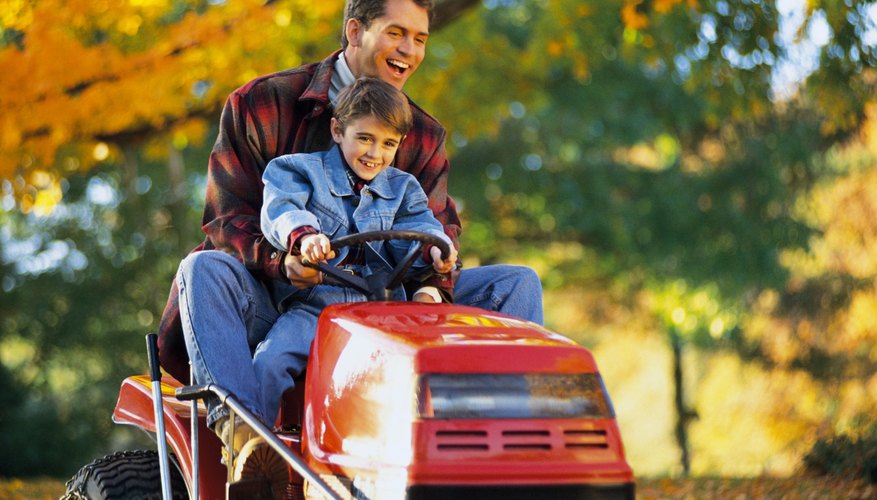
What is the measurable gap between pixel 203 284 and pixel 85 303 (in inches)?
464

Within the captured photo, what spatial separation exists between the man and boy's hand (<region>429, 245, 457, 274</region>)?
0.43 feet

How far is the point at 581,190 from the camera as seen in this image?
16.2 m

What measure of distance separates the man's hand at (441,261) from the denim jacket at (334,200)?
62 mm

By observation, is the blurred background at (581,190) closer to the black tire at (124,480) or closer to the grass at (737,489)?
the grass at (737,489)

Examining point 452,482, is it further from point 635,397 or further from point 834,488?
point 635,397

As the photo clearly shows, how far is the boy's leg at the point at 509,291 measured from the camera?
384 cm

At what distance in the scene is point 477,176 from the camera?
52.7 feet

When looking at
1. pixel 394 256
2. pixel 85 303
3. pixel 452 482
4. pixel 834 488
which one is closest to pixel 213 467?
pixel 394 256

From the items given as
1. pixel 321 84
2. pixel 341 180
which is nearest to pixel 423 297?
pixel 341 180

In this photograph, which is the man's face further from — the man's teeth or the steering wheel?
the steering wheel

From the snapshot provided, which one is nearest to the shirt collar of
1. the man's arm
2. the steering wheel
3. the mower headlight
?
the man's arm

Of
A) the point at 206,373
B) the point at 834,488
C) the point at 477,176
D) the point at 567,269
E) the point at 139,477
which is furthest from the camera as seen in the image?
the point at 567,269

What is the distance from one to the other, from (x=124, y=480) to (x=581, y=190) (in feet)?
41.3

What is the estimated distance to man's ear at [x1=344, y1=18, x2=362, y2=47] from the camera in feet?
13.8
